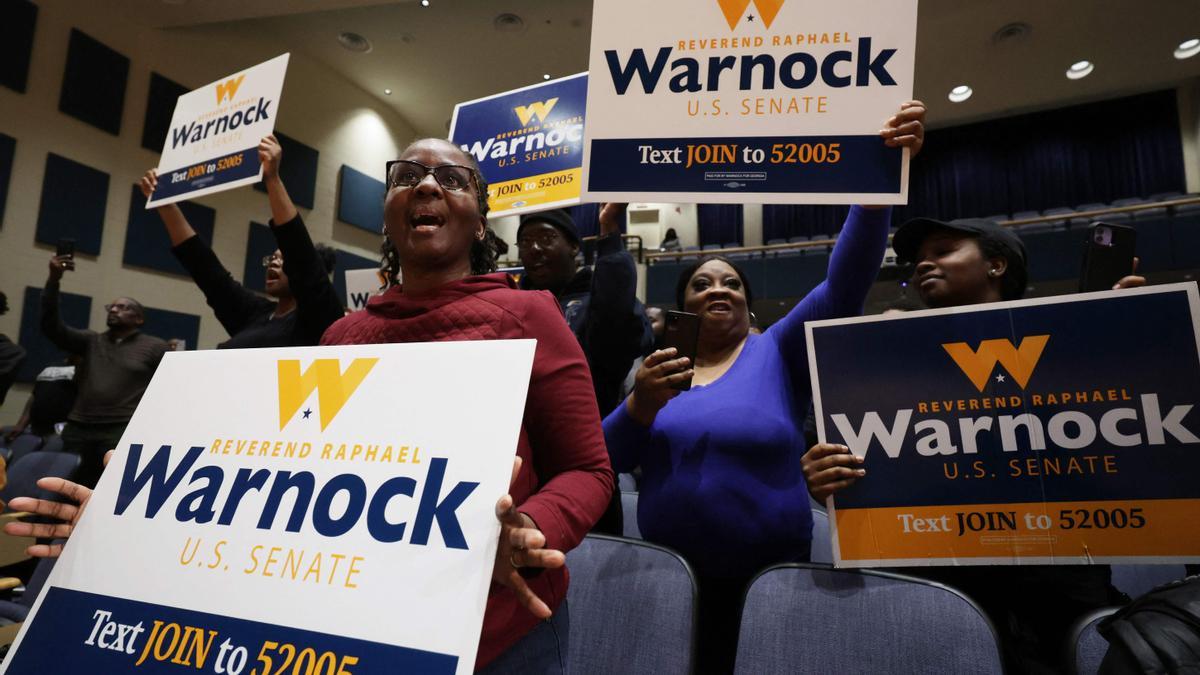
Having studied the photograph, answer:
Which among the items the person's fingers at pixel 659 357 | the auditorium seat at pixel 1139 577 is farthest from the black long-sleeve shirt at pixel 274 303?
the auditorium seat at pixel 1139 577

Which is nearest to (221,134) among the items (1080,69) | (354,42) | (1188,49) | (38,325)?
(38,325)

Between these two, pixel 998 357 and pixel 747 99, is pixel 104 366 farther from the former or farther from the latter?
pixel 998 357

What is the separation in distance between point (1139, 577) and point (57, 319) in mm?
4653

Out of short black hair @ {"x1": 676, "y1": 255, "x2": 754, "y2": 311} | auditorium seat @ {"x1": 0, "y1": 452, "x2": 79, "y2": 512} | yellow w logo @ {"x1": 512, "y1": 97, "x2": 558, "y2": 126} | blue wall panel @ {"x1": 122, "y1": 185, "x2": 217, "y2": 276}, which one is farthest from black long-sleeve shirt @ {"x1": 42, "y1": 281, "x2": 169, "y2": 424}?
short black hair @ {"x1": 676, "y1": 255, "x2": 754, "y2": 311}

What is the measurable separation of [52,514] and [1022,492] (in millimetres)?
1425

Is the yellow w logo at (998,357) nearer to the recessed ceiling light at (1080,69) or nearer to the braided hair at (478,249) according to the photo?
the braided hair at (478,249)

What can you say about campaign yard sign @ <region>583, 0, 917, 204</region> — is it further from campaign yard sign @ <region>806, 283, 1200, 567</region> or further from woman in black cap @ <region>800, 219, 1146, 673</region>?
woman in black cap @ <region>800, 219, 1146, 673</region>

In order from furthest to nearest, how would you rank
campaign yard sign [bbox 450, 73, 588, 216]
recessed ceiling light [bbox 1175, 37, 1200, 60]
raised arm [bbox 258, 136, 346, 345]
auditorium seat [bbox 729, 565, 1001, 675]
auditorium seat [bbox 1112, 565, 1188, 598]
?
recessed ceiling light [bbox 1175, 37, 1200, 60], campaign yard sign [bbox 450, 73, 588, 216], raised arm [bbox 258, 136, 346, 345], auditorium seat [bbox 1112, 565, 1188, 598], auditorium seat [bbox 729, 565, 1001, 675]

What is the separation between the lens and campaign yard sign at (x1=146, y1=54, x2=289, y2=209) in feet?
6.95

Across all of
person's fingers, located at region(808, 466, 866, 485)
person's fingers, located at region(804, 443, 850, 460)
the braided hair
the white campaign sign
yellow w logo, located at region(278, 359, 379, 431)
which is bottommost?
person's fingers, located at region(808, 466, 866, 485)

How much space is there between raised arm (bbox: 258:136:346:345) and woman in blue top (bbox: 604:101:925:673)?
87 cm

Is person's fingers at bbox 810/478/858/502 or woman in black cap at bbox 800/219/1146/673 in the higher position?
person's fingers at bbox 810/478/858/502

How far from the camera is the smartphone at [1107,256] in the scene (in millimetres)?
1361

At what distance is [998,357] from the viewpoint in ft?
3.61
